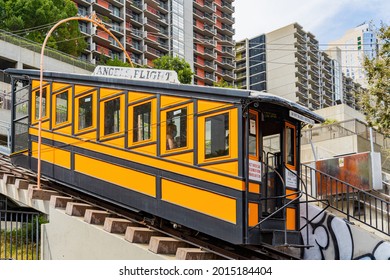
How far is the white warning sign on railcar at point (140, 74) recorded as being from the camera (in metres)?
10.2

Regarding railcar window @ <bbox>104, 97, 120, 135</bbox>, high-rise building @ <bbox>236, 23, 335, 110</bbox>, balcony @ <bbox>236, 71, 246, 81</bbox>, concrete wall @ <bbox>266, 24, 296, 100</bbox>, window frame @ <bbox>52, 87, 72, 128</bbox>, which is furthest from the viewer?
balcony @ <bbox>236, 71, 246, 81</bbox>

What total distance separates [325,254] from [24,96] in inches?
282

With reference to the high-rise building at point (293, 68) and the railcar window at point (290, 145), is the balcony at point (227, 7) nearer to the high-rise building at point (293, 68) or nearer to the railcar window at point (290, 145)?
the high-rise building at point (293, 68)

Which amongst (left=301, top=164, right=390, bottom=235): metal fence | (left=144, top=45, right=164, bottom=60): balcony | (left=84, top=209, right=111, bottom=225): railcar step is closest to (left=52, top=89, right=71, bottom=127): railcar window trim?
(left=84, top=209, right=111, bottom=225): railcar step

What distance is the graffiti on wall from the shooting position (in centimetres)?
1041

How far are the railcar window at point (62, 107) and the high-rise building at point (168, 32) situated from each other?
125 ft

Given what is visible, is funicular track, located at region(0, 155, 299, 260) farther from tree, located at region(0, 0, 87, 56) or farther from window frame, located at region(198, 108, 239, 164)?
tree, located at region(0, 0, 87, 56)

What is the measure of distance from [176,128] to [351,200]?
4.43 m

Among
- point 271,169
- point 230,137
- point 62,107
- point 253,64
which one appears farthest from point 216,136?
point 253,64

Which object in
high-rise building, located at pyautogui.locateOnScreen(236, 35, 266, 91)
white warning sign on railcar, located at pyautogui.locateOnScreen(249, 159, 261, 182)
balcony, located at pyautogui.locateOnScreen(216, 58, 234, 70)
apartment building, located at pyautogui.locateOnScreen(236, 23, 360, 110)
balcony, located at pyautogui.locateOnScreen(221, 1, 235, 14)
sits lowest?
white warning sign on railcar, located at pyautogui.locateOnScreen(249, 159, 261, 182)

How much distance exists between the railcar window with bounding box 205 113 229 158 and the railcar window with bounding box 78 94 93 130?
114 inches

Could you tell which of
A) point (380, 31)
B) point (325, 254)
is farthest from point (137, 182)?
point (380, 31)

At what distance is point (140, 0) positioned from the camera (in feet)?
200

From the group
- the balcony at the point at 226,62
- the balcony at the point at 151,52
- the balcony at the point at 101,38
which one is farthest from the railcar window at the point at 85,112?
the balcony at the point at 226,62
